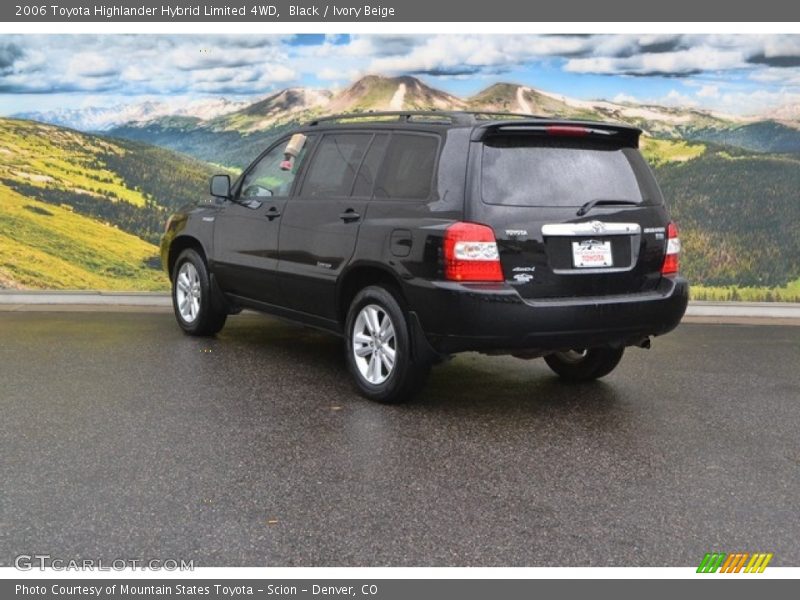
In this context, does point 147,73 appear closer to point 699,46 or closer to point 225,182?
point 225,182

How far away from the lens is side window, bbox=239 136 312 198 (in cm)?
732

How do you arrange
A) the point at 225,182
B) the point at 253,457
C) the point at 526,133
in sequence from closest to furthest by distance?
the point at 253,457, the point at 526,133, the point at 225,182

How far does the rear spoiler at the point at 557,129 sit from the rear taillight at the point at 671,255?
0.68 metres

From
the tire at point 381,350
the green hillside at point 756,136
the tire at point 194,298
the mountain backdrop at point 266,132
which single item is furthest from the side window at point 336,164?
the green hillside at point 756,136

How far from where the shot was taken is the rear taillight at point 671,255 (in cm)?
616

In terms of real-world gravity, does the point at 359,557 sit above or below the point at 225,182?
below

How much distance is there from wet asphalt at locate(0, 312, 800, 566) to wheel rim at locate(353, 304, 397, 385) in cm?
25

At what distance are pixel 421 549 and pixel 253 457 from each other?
1.47 m

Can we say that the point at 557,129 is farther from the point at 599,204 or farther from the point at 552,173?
the point at 599,204

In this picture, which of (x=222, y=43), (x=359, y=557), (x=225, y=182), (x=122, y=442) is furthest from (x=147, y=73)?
(x=359, y=557)

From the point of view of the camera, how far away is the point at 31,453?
5.04 m

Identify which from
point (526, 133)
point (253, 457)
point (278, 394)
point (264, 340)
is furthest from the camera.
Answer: point (264, 340)

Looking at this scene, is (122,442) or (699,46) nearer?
(122,442)

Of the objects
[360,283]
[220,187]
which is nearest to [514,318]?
[360,283]
